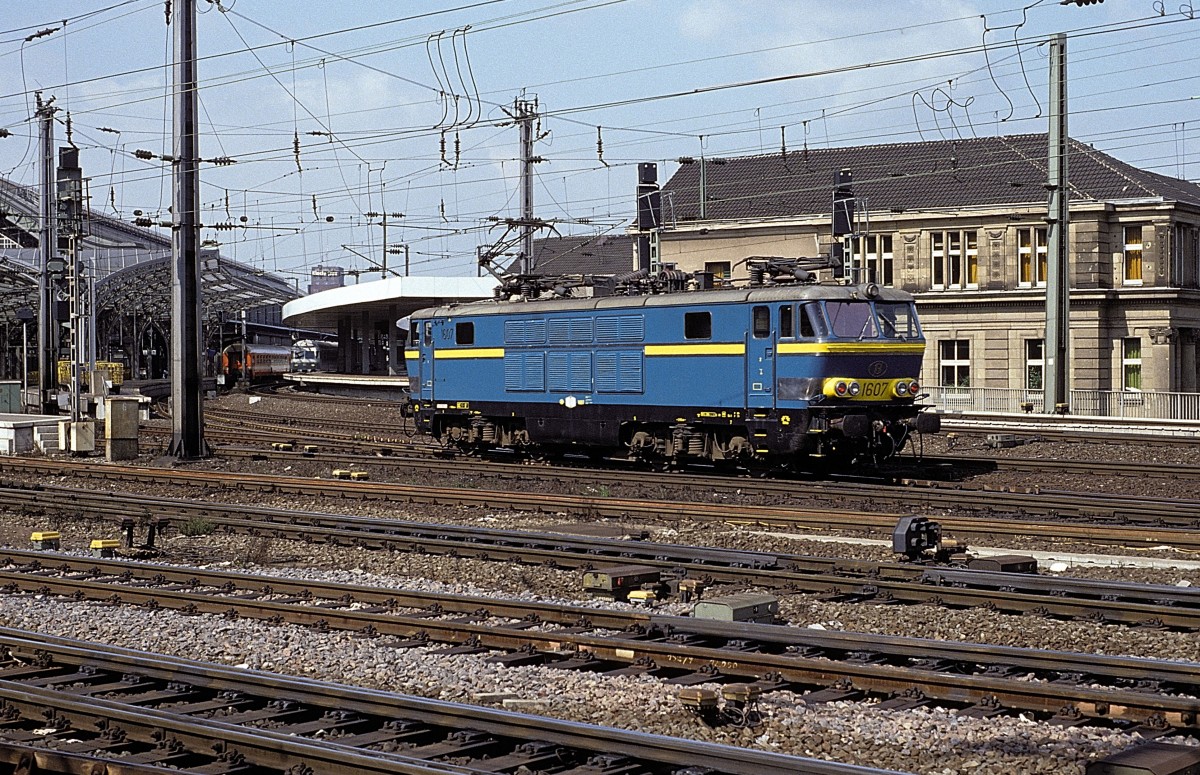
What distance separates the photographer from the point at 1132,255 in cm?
4856

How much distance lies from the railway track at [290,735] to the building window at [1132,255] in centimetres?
4529

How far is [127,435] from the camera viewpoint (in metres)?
30.5

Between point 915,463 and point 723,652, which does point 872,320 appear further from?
point 723,652

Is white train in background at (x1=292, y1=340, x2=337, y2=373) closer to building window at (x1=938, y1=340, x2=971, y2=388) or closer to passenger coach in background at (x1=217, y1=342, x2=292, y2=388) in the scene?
passenger coach in background at (x1=217, y1=342, x2=292, y2=388)

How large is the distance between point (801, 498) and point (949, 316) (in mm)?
32007

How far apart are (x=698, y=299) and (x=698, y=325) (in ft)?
1.54

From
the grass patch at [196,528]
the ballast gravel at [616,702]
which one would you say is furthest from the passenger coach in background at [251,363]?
the ballast gravel at [616,702]

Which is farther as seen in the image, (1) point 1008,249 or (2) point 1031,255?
(1) point 1008,249

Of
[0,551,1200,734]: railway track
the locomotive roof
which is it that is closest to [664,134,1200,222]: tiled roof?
the locomotive roof

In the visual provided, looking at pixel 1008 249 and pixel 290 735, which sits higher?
pixel 1008 249

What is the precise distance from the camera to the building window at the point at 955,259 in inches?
2004

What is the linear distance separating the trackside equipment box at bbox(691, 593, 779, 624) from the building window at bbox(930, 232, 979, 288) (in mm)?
41533

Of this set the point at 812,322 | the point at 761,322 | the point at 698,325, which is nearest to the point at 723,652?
the point at 812,322

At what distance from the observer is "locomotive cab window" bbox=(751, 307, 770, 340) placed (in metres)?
23.0
